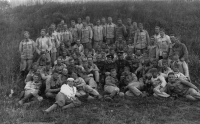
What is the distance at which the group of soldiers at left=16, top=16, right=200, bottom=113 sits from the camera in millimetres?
8320

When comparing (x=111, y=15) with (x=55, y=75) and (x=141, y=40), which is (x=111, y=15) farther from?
(x=55, y=75)

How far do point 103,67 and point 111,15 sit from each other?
7875 mm

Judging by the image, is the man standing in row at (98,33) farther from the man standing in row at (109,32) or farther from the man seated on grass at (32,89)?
the man seated on grass at (32,89)

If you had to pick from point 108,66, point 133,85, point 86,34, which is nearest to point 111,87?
point 133,85

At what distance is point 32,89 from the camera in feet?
27.8

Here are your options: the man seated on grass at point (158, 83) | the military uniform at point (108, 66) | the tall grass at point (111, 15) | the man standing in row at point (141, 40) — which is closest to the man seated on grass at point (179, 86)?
the man seated on grass at point (158, 83)

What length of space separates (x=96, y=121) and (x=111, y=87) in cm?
224

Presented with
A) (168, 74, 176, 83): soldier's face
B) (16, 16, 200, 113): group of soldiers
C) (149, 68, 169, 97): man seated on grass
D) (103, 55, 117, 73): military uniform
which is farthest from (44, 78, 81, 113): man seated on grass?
(168, 74, 176, 83): soldier's face

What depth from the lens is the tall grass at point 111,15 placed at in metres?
15.4

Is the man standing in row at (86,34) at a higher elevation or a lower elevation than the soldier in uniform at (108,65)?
higher

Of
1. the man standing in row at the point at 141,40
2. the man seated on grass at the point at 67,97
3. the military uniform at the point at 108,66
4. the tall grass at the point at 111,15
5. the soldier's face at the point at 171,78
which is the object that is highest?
the tall grass at the point at 111,15

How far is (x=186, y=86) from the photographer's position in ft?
27.4

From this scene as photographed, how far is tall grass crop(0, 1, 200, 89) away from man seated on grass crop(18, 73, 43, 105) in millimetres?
5860

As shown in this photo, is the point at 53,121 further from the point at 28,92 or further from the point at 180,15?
the point at 180,15
